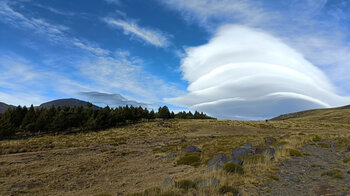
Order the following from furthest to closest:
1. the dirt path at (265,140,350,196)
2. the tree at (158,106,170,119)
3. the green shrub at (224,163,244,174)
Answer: the tree at (158,106,170,119), the green shrub at (224,163,244,174), the dirt path at (265,140,350,196)

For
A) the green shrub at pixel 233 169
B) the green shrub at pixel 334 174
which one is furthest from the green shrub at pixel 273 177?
the green shrub at pixel 334 174

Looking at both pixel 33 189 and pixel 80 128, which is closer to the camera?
pixel 33 189

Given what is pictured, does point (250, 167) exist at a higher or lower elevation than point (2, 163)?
higher

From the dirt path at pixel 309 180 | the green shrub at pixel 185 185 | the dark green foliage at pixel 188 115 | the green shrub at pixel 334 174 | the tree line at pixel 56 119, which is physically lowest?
the green shrub at pixel 185 185

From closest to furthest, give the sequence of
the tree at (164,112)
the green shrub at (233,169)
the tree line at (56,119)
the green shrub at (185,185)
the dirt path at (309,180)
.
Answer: the dirt path at (309,180)
the green shrub at (185,185)
the green shrub at (233,169)
the tree line at (56,119)
the tree at (164,112)

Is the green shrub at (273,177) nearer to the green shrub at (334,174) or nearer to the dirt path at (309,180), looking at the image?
the dirt path at (309,180)

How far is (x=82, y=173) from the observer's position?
15.6 m

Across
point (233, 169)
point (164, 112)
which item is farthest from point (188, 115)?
point (233, 169)

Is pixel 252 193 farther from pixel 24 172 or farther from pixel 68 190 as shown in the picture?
pixel 24 172

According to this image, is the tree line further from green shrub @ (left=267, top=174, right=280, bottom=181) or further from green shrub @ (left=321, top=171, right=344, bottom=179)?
green shrub @ (left=321, top=171, right=344, bottom=179)

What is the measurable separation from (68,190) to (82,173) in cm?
402

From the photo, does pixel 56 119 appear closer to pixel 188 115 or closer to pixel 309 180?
pixel 309 180

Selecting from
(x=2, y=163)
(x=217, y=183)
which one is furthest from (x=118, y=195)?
(x=2, y=163)

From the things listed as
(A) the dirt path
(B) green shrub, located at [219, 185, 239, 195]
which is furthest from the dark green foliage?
(B) green shrub, located at [219, 185, 239, 195]
